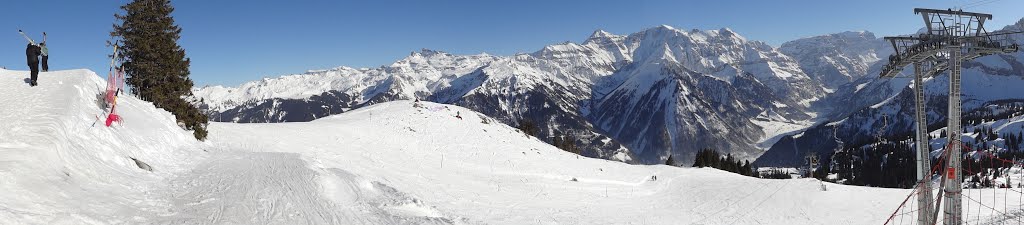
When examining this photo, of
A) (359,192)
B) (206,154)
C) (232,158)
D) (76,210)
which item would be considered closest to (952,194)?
(359,192)

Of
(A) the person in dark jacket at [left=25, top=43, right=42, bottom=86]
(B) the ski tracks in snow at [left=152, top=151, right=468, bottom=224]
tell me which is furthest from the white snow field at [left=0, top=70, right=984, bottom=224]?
(A) the person in dark jacket at [left=25, top=43, right=42, bottom=86]

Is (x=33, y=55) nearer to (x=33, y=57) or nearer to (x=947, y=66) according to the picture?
(x=33, y=57)

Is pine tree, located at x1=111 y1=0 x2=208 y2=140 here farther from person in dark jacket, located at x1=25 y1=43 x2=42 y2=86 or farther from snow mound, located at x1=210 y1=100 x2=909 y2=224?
person in dark jacket, located at x1=25 y1=43 x2=42 y2=86

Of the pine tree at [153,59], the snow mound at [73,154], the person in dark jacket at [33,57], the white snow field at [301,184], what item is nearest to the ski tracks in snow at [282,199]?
the white snow field at [301,184]

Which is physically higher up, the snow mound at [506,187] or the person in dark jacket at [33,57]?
the person in dark jacket at [33,57]

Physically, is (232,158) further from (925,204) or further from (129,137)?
(925,204)

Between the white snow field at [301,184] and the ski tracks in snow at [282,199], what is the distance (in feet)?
0.18

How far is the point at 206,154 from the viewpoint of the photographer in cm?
2602

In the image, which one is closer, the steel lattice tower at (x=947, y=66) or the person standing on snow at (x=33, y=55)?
the steel lattice tower at (x=947, y=66)

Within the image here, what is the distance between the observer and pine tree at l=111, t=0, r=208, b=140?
3319cm

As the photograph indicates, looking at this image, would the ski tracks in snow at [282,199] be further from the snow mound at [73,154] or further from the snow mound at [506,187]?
the snow mound at [73,154]

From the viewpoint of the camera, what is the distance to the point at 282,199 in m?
16.1

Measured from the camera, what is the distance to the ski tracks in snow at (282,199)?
1380 cm

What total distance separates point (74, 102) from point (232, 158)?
21.5 ft
